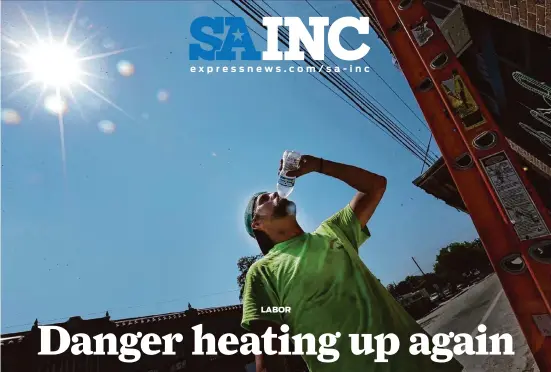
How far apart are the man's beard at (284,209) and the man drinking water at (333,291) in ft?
0.57

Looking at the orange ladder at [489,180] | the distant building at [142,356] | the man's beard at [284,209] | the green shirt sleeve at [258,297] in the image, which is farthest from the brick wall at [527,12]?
the distant building at [142,356]

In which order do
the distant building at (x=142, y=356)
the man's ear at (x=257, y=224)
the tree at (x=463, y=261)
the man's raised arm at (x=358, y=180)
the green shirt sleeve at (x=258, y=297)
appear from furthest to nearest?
the tree at (x=463, y=261) < the distant building at (x=142, y=356) < the man's ear at (x=257, y=224) < the man's raised arm at (x=358, y=180) < the green shirt sleeve at (x=258, y=297)

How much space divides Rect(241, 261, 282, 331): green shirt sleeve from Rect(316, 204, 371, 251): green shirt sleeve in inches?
21.5

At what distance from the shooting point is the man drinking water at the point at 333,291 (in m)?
1.42

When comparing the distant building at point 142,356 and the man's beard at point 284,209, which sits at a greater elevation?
the man's beard at point 284,209

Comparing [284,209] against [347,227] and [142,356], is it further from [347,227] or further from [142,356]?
[142,356]

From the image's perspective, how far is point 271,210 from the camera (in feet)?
7.09

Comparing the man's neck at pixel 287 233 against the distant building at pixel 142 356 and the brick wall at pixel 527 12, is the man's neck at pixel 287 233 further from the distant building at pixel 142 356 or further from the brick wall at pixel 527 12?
the distant building at pixel 142 356

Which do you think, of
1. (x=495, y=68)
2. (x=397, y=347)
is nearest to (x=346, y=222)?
(x=397, y=347)

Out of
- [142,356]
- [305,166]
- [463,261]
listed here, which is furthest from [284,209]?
Answer: [463,261]

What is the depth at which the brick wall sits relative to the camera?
6.40 feet

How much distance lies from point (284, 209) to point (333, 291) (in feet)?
2.52

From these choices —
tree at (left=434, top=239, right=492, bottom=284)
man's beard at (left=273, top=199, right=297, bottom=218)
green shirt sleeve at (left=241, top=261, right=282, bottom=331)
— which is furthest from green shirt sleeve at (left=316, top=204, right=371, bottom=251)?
tree at (left=434, top=239, right=492, bottom=284)

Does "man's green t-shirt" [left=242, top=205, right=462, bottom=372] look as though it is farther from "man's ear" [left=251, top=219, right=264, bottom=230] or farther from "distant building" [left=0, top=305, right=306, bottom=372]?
"distant building" [left=0, top=305, right=306, bottom=372]
